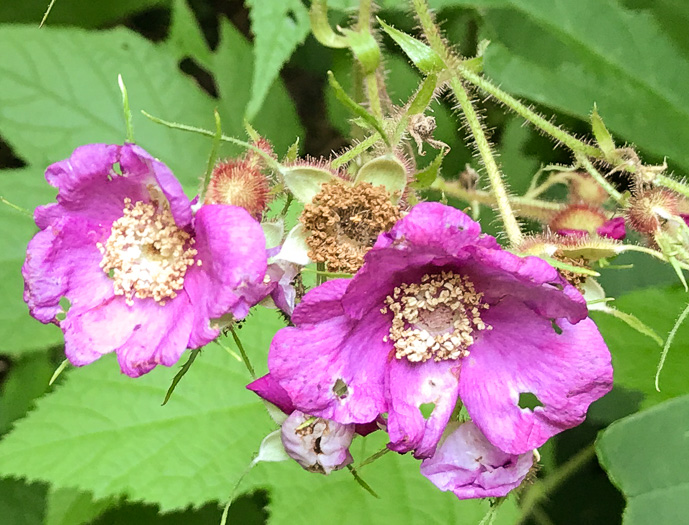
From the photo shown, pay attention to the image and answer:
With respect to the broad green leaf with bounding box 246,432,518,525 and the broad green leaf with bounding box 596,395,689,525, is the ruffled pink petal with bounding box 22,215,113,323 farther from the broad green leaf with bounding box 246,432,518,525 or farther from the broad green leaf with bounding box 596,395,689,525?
the broad green leaf with bounding box 596,395,689,525

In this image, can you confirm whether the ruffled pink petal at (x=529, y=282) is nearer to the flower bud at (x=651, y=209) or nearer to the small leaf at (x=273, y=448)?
the flower bud at (x=651, y=209)

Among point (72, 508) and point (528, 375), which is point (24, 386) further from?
point (528, 375)

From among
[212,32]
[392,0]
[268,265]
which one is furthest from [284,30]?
[212,32]

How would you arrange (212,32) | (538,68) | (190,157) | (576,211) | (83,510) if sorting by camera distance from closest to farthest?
Answer: (576,211) < (538,68) < (83,510) < (190,157) < (212,32)

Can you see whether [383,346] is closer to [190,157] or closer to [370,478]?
[370,478]

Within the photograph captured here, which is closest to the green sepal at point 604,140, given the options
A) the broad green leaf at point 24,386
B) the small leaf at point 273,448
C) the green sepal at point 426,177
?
the green sepal at point 426,177

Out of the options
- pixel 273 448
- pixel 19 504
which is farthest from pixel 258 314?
pixel 19 504
